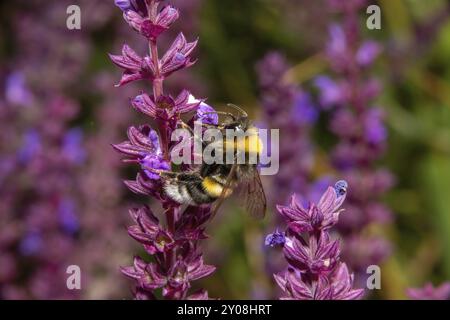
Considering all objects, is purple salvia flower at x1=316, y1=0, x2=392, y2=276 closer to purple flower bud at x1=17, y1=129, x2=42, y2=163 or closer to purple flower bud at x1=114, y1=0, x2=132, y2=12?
purple flower bud at x1=17, y1=129, x2=42, y2=163

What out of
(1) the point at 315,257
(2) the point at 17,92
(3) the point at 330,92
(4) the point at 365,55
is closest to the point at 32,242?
(2) the point at 17,92

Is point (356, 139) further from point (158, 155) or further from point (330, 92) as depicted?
point (158, 155)

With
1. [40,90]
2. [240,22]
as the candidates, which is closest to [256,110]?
[240,22]

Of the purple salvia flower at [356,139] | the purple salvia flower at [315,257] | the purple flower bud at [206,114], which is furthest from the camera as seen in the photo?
the purple salvia flower at [356,139]

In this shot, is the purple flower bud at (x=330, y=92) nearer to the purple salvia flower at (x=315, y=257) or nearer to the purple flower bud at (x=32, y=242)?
the purple flower bud at (x=32, y=242)

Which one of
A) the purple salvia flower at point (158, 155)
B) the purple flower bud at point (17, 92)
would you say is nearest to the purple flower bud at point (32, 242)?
the purple flower bud at point (17, 92)

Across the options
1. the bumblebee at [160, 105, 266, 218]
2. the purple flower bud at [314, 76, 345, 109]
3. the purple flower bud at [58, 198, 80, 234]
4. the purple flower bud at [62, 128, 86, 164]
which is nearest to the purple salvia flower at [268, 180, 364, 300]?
the bumblebee at [160, 105, 266, 218]
